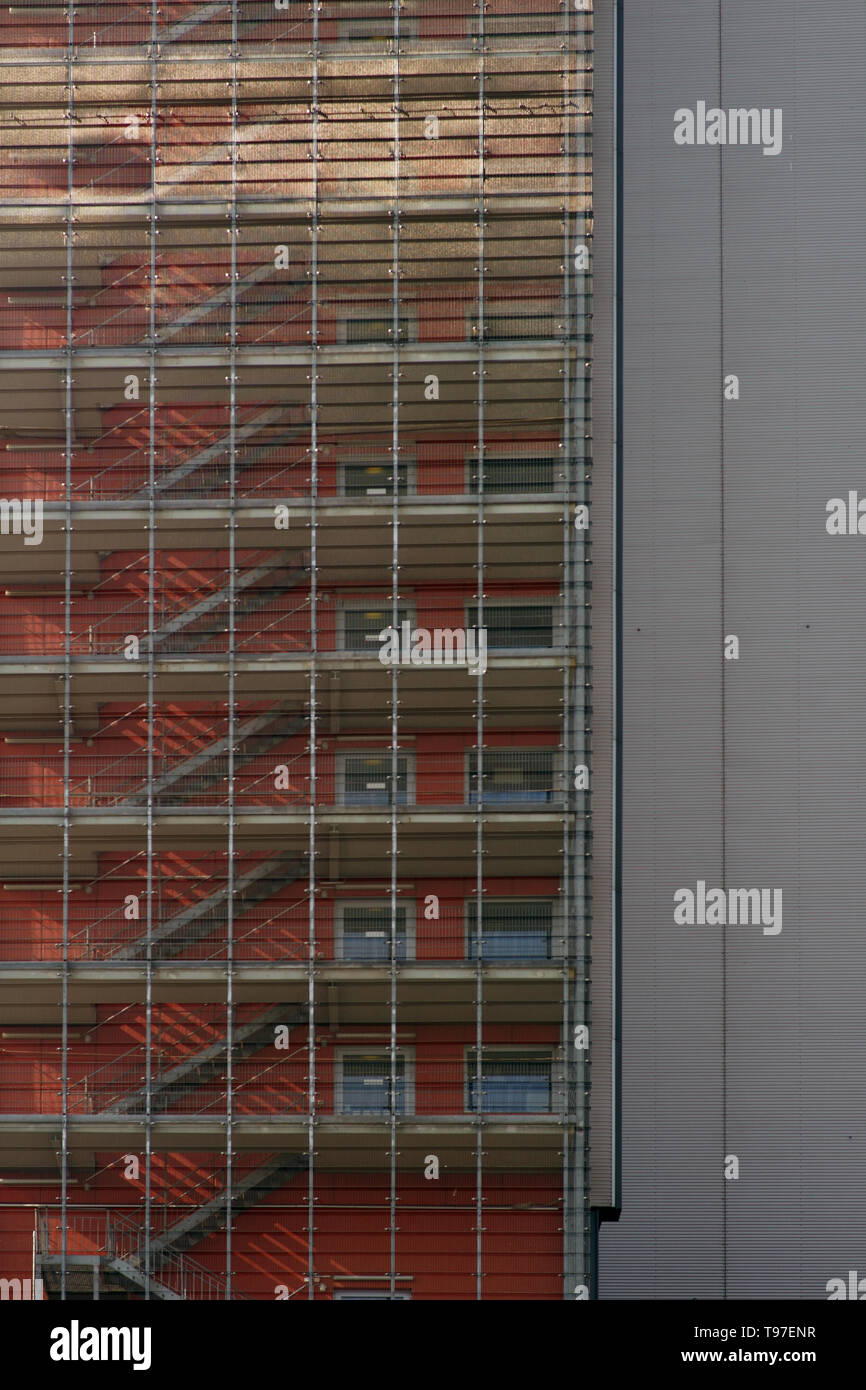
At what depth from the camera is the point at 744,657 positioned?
18.4m

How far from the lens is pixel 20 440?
16469 mm

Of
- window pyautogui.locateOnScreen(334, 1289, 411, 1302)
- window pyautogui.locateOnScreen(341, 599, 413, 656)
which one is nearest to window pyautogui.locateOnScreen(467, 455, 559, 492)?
window pyautogui.locateOnScreen(341, 599, 413, 656)

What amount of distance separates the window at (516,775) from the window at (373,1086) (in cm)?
314

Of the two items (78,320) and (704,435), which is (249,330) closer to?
(78,320)

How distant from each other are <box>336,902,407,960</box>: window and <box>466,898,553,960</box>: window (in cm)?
94

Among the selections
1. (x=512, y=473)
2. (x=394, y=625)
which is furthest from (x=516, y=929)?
(x=512, y=473)

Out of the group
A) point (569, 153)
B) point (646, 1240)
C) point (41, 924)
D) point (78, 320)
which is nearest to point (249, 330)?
point (78, 320)

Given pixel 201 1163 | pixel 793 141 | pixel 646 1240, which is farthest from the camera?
pixel 793 141

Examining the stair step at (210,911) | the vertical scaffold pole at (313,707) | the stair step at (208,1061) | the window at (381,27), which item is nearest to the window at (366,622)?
the vertical scaffold pole at (313,707)

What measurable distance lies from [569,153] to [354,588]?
5763 millimetres

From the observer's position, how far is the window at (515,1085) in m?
15.5

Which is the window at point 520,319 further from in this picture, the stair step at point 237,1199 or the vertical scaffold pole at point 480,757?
the stair step at point 237,1199

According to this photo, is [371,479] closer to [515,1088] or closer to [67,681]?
[67,681]

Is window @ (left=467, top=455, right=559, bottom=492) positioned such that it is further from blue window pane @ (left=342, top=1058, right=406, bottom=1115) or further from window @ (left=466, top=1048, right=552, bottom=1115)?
blue window pane @ (left=342, top=1058, right=406, bottom=1115)
